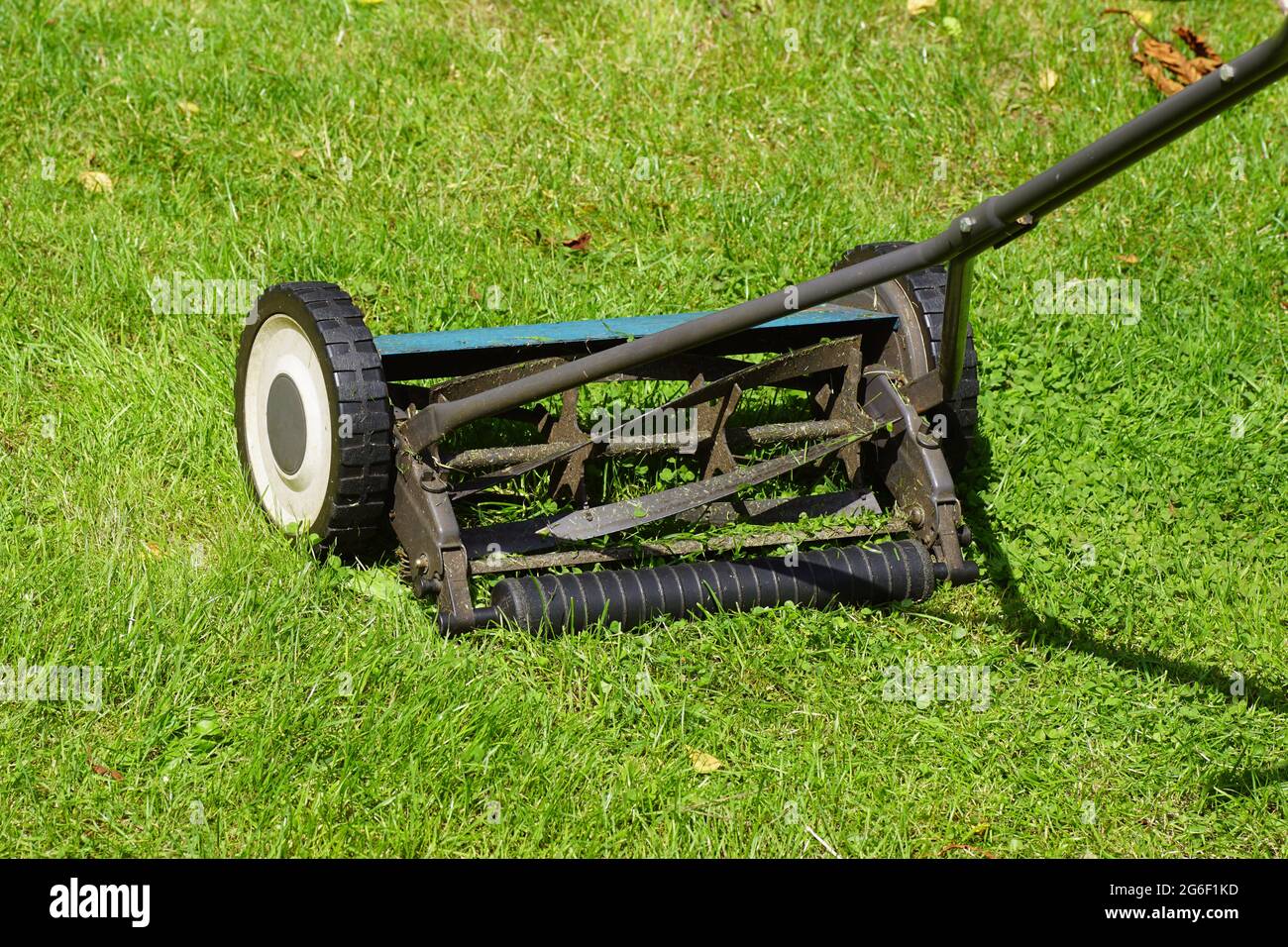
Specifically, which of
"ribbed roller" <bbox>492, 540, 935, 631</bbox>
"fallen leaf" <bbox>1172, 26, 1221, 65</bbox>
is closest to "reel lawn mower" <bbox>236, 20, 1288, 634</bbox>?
"ribbed roller" <bbox>492, 540, 935, 631</bbox>

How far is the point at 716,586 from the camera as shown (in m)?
4.30

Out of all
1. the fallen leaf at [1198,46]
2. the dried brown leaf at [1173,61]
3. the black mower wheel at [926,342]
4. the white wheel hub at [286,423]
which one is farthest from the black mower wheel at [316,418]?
the fallen leaf at [1198,46]

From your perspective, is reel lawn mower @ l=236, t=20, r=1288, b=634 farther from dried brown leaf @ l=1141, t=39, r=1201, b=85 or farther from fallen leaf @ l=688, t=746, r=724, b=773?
dried brown leaf @ l=1141, t=39, r=1201, b=85

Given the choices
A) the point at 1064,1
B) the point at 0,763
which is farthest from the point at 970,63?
the point at 0,763

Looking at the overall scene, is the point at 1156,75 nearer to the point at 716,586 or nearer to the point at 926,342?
the point at 926,342

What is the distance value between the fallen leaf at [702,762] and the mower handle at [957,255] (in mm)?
1029

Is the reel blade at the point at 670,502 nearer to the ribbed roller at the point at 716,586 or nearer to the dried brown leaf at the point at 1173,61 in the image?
the ribbed roller at the point at 716,586

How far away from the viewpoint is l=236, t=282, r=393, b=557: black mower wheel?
416cm

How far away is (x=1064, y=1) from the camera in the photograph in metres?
7.20

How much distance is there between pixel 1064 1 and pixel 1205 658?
395 cm

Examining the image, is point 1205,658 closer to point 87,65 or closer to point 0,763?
point 0,763

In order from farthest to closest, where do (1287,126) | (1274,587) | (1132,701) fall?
(1287,126) < (1274,587) < (1132,701)

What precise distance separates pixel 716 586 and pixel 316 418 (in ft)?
4.18

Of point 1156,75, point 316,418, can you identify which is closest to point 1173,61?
point 1156,75
